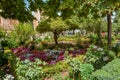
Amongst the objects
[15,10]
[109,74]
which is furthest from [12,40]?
[109,74]

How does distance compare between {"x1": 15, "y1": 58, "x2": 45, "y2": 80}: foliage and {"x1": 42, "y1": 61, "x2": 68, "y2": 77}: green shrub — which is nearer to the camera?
{"x1": 15, "y1": 58, "x2": 45, "y2": 80}: foliage

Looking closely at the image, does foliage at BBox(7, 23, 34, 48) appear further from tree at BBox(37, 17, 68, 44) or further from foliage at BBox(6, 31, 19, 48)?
tree at BBox(37, 17, 68, 44)

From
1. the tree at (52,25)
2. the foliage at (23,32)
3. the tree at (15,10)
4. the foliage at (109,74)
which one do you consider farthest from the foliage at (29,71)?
the foliage at (23,32)

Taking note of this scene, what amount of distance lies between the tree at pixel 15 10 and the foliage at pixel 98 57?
3152mm

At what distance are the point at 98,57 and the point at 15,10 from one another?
4076mm

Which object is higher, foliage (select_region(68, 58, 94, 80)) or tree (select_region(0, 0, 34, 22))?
tree (select_region(0, 0, 34, 22))

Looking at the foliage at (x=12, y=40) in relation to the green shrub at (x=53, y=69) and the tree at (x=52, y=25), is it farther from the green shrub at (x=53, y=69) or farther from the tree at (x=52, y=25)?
the green shrub at (x=53, y=69)

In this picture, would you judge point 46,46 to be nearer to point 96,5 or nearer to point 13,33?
point 13,33

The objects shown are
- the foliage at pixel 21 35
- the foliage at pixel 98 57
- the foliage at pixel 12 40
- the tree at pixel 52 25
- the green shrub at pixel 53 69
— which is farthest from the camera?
the foliage at pixel 21 35

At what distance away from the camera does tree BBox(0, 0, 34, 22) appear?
11.6 m

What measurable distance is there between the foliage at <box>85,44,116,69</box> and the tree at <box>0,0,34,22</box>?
3.15 meters

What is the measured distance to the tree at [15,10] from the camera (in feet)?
38.1

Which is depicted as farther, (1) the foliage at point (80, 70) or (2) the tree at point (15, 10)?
(2) the tree at point (15, 10)

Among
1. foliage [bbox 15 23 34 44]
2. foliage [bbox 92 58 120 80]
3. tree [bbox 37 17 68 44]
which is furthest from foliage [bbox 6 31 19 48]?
foliage [bbox 92 58 120 80]
